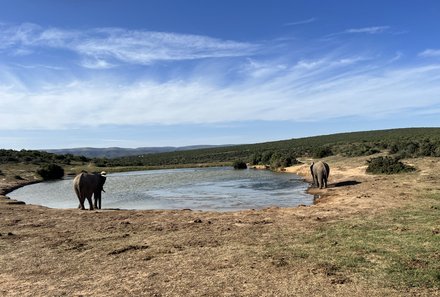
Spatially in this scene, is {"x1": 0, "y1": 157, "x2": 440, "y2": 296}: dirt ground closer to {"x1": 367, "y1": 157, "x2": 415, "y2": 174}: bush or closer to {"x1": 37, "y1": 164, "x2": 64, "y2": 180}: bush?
{"x1": 367, "y1": 157, "x2": 415, "y2": 174}: bush

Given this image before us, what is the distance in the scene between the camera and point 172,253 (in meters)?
10.0

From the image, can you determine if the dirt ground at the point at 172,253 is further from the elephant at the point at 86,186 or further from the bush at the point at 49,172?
the bush at the point at 49,172

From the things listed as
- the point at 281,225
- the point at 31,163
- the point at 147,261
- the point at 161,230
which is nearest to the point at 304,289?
the point at 147,261

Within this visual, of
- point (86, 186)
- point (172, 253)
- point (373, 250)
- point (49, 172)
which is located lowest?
point (172, 253)

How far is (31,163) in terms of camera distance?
5722 cm

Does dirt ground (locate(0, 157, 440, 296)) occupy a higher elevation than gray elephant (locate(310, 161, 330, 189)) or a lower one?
lower

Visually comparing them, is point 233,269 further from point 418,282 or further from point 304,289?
point 418,282

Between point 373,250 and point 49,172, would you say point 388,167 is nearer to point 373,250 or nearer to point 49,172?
point 373,250

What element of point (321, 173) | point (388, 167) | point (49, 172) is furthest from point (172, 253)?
point (49, 172)

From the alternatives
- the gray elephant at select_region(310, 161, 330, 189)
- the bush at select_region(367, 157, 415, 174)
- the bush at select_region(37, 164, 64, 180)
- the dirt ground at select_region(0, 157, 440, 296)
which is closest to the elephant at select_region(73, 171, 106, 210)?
the dirt ground at select_region(0, 157, 440, 296)

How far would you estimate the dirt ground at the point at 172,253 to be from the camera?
24.6 feet

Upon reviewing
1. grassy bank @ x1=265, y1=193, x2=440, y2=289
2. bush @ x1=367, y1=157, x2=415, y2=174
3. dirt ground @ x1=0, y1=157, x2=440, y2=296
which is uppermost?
bush @ x1=367, y1=157, x2=415, y2=174

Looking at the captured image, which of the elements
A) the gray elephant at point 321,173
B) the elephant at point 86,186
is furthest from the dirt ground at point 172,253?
the gray elephant at point 321,173

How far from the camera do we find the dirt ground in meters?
7.50
